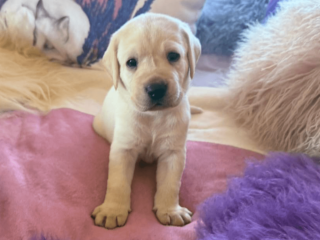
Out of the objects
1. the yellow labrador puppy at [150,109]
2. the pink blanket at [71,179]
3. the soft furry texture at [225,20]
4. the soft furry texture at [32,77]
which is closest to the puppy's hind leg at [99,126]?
the pink blanket at [71,179]

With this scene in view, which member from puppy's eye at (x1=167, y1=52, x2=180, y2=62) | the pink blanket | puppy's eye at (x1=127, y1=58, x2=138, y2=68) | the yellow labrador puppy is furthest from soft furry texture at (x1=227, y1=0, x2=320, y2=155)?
puppy's eye at (x1=127, y1=58, x2=138, y2=68)

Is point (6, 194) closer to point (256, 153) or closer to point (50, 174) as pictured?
point (50, 174)

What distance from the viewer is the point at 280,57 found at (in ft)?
4.90

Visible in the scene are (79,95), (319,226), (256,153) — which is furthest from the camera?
Result: (79,95)

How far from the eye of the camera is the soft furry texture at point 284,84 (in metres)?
1.36

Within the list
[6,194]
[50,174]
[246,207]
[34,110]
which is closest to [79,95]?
[34,110]

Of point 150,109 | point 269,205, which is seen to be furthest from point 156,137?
point 269,205

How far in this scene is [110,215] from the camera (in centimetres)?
107

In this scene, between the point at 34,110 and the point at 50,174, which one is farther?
the point at 34,110

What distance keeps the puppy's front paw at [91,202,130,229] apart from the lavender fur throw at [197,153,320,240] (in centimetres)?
23

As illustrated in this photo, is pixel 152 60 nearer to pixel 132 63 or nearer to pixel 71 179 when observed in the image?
pixel 132 63

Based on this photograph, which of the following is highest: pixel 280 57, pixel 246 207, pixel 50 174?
pixel 280 57

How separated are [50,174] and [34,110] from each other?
0.48 m

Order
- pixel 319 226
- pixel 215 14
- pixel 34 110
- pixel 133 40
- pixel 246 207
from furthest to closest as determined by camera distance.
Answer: pixel 215 14, pixel 34 110, pixel 133 40, pixel 246 207, pixel 319 226
